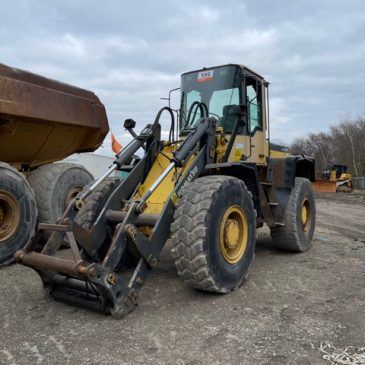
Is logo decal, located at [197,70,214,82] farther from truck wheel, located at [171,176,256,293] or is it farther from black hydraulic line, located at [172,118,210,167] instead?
truck wheel, located at [171,176,256,293]

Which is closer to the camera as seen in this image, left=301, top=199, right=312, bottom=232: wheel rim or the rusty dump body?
the rusty dump body

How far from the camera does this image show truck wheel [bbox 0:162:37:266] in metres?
5.68

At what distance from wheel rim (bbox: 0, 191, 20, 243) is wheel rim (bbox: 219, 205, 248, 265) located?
301cm

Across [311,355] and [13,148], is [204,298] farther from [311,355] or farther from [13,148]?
[13,148]

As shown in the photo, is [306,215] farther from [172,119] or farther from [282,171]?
[172,119]

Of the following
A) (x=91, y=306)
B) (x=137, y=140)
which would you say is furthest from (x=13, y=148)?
(x=91, y=306)

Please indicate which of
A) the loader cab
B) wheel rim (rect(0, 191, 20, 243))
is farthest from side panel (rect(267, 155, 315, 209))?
wheel rim (rect(0, 191, 20, 243))

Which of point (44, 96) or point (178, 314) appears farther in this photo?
point (44, 96)

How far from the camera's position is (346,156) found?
45.8 meters

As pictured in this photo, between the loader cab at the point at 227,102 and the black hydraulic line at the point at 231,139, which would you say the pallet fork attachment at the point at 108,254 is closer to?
the black hydraulic line at the point at 231,139

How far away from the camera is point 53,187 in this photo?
6656mm

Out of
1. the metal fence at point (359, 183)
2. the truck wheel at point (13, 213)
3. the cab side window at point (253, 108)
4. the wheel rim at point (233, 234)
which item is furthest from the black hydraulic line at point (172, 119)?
the metal fence at point (359, 183)

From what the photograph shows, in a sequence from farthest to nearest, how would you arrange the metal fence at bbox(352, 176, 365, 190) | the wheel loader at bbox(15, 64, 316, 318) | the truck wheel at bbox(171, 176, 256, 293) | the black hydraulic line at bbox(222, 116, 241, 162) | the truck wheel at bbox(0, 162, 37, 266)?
the metal fence at bbox(352, 176, 365, 190)
the truck wheel at bbox(0, 162, 37, 266)
the black hydraulic line at bbox(222, 116, 241, 162)
the truck wheel at bbox(171, 176, 256, 293)
the wheel loader at bbox(15, 64, 316, 318)

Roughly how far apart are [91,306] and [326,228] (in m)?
7.60
